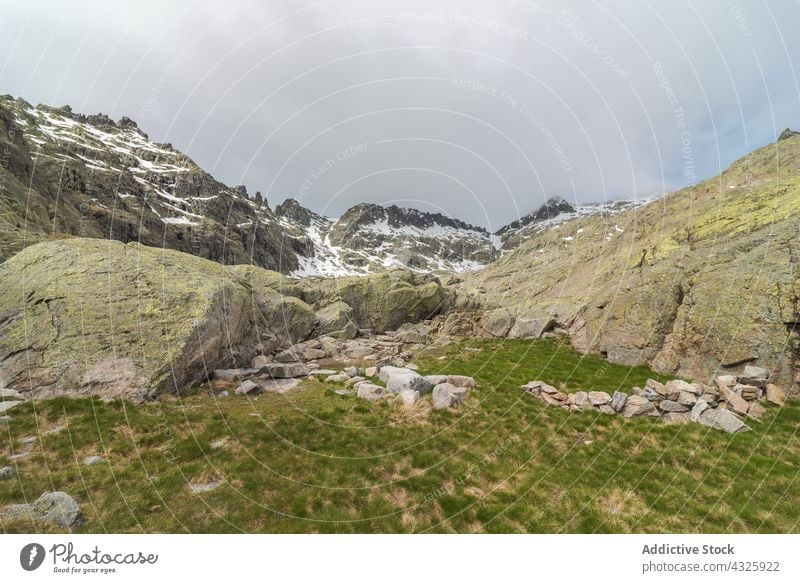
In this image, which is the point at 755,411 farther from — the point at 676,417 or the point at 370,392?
the point at 370,392

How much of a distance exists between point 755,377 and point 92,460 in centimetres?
2481

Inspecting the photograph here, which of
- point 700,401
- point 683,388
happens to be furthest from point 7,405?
point 683,388

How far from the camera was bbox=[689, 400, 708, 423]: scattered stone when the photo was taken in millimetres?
13008

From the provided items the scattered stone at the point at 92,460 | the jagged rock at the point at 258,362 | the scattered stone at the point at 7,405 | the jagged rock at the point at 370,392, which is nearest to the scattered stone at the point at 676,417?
the jagged rock at the point at 370,392

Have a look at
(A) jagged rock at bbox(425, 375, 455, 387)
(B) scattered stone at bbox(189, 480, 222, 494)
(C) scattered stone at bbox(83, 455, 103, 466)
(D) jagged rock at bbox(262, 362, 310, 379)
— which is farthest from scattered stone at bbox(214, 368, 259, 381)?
(A) jagged rock at bbox(425, 375, 455, 387)

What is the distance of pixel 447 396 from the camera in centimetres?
1534

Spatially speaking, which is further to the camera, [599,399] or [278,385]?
[278,385]

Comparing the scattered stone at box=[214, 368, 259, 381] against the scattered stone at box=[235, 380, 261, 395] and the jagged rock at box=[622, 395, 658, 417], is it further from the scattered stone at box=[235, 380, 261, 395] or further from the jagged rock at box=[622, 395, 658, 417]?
the jagged rock at box=[622, 395, 658, 417]

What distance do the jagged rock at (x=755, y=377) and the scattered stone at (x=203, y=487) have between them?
68.1 ft

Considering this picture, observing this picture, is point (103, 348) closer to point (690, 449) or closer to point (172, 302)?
point (172, 302)

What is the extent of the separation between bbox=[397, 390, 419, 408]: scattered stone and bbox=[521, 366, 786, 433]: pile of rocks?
22.6ft

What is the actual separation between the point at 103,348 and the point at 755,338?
30291 mm

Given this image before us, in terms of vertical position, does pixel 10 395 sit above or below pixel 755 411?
above

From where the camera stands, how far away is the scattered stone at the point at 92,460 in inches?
378
